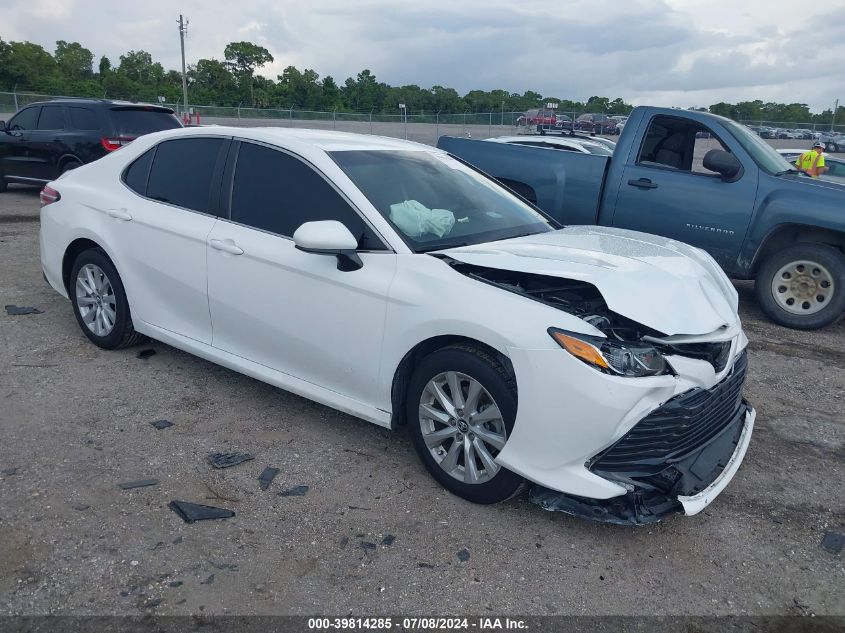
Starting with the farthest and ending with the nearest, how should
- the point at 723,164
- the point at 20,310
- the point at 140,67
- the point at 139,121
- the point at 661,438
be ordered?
1. the point at 140,67
2. the point at 139,121
3. the point at 723,164
4. the point at 20,310
5. the point at 661,438

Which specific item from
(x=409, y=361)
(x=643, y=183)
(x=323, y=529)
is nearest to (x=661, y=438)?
(x=409, y=361)

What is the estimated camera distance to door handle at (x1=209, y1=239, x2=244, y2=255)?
4070 millimetres

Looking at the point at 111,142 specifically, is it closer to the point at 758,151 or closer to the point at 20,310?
the point at 20,310

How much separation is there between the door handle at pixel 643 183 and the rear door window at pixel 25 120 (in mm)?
10393

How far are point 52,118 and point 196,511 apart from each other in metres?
11.0

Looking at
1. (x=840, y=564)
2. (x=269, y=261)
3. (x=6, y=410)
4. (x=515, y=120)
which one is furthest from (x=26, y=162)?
(x=515, y=120)

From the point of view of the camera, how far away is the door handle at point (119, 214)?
4758 millimetres

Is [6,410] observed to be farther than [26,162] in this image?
No

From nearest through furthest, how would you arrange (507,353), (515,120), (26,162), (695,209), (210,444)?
(507,353) → (210,444) → (695,209) → (26,162) → (515,120)

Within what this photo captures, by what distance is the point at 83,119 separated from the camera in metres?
11.6

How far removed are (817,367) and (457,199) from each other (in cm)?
354

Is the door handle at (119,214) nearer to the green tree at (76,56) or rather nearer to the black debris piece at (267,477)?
the black debris piece at (267,477)

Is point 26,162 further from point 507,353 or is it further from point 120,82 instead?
point 120,82

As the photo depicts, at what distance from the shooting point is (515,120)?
41.1 metres
